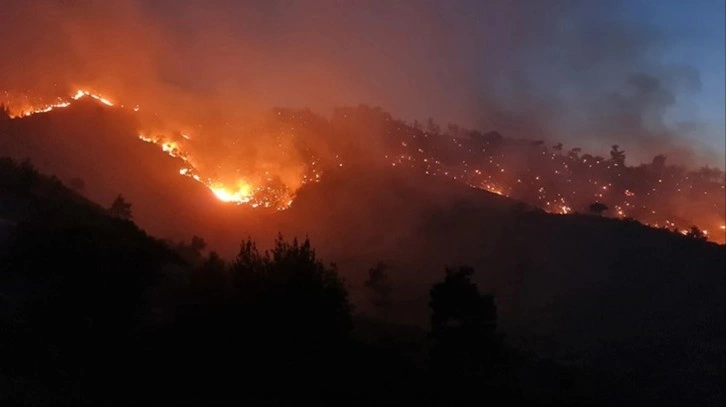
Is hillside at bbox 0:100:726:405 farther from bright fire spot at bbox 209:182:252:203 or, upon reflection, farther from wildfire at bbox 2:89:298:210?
bright fire spot at bbox 209:182:252:203

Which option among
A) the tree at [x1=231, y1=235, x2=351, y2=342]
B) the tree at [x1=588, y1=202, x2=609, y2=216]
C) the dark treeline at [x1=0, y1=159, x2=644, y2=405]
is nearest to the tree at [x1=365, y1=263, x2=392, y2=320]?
the dark treeline at [x1=0, y1=159, x2=644, y2=405]

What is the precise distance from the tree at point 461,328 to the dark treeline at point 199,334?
5cm

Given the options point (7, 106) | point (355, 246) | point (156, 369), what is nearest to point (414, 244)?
point (355, 246)

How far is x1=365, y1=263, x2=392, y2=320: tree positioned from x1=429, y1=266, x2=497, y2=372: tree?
24554 millimetres

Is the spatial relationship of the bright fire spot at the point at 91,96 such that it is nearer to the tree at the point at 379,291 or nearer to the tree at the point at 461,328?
the tree at the point at 379,291

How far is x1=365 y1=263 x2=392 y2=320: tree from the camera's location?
A: 56.7m

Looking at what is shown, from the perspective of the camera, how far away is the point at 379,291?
5697 centimetres

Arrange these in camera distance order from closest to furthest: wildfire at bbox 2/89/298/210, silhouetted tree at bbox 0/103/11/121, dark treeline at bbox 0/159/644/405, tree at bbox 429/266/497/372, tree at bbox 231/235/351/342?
dark treeline at bbox 0/159/644/405
tree at bbox 231/235/351/342
tree at bbox 429/266/497/372
silhouetted tree at bbox 0/103/11/121
wildfire at bbox 2/89/298/210

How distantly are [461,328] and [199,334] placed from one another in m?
11.7

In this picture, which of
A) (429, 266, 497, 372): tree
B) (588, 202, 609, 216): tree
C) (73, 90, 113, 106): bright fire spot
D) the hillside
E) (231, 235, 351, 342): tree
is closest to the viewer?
(231, 235, 351, 342): tree

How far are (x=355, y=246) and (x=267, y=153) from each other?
1595 centimetres

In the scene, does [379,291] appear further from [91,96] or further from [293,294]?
[91,96]

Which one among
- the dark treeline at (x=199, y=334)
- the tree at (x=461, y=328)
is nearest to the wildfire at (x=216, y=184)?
the dark treeline at (x=199, y=334)

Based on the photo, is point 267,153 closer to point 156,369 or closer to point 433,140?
point 433,140
